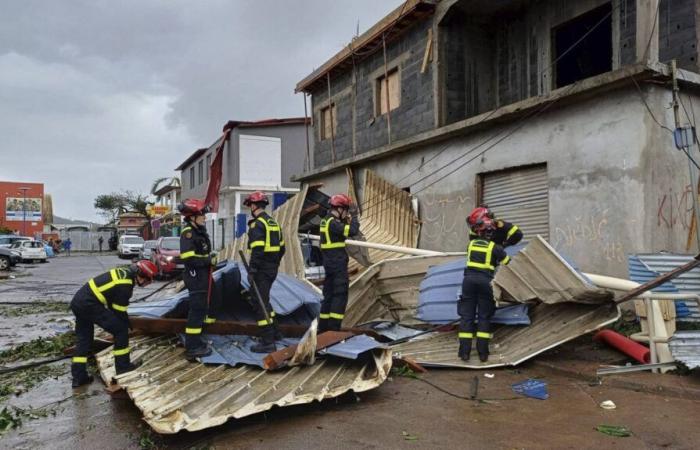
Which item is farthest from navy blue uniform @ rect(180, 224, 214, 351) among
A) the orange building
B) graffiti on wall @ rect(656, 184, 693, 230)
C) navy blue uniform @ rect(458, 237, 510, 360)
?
the orange building

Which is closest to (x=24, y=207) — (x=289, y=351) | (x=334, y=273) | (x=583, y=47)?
(x=583, y=47)

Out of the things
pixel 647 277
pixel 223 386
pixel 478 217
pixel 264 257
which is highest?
pixel 478 217

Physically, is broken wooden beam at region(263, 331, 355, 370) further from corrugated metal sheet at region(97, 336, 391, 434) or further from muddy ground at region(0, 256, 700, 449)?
muddy ground at region(0, 256, 700, 449)

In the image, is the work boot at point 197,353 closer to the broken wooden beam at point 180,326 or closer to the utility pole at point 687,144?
the broken wooden beam at point 180,326

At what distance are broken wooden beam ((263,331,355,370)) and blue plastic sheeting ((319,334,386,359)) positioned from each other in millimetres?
49

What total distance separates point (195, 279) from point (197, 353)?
77cm

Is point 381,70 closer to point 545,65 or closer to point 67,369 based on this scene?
point 545,65

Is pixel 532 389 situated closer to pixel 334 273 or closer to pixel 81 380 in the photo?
pixel 334 273

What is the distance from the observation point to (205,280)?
571cm

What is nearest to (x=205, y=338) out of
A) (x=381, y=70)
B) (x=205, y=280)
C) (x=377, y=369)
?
(x=205, y=280)

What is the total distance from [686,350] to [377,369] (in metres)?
3.02

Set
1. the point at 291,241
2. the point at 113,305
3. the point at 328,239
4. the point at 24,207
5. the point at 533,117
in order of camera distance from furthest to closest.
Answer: the point at 24,207 → the point at 291,241 → the point at 533,117 → the point at 328,239 → the point at 113,305

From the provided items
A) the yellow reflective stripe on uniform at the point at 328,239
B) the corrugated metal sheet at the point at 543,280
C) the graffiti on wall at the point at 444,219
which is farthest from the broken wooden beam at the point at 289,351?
the graffiti on wall at the point at 444,219

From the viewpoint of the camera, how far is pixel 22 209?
49719 mm
